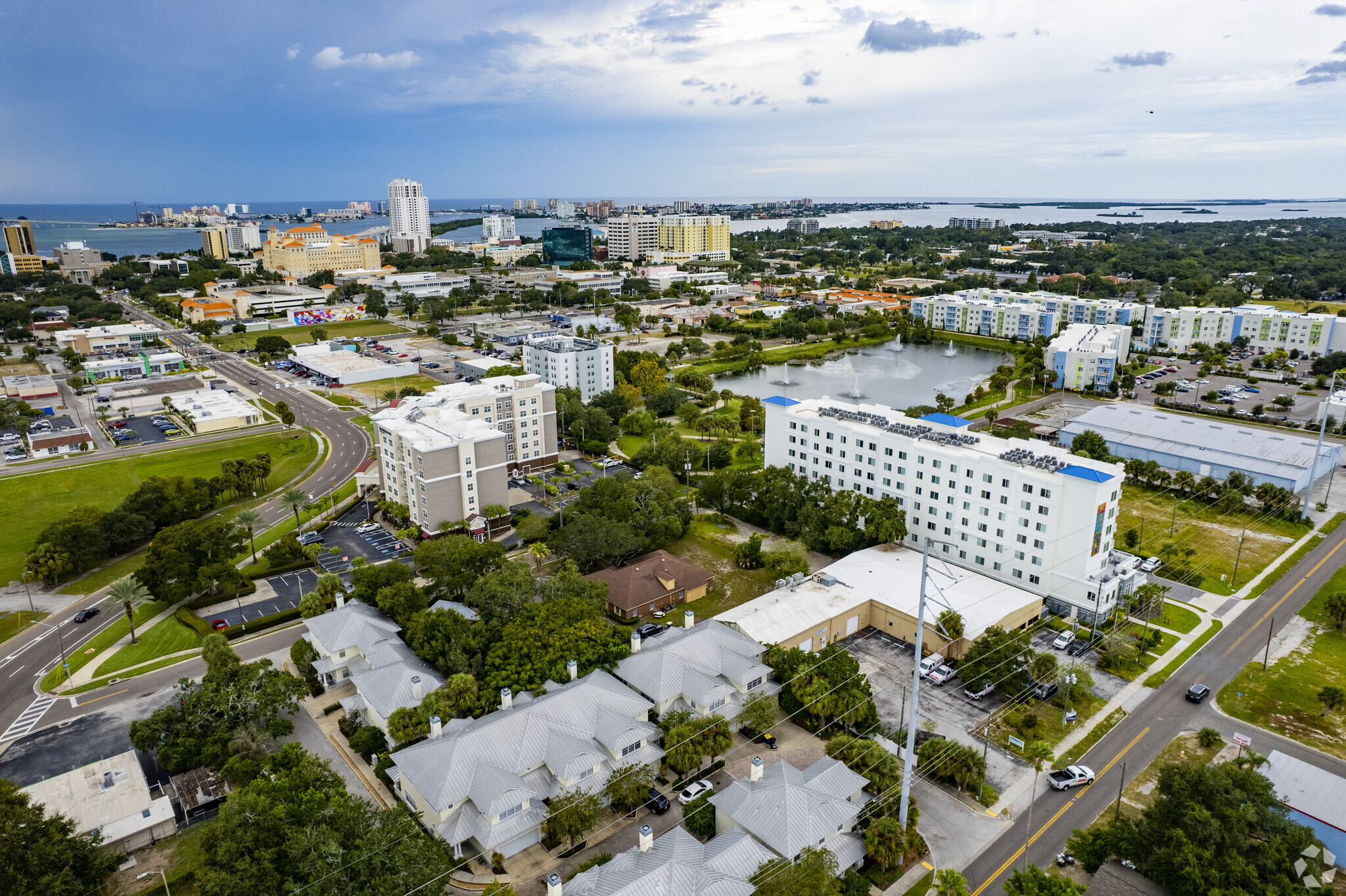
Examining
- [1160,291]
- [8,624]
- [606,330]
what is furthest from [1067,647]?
[1160,291]

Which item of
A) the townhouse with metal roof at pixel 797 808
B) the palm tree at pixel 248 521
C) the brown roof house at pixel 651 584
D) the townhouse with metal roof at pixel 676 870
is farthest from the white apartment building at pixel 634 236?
the townhouse with metal roof at pixel 676 870

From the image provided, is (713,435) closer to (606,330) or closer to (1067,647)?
(1067,647)

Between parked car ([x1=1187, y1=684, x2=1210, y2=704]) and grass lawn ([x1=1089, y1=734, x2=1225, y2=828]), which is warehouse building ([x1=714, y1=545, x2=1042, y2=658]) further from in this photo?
grass lawn ([x1=1089, y1=734, x2=1225, y2=828])

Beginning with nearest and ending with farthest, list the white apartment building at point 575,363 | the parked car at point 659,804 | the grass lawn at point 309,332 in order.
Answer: the parked car at point 659,804 < the white apartment building at point 575,363 < the grass lawn at point 309,332

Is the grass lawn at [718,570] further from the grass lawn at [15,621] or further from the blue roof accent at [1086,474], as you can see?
the grass lawn at [15,621]

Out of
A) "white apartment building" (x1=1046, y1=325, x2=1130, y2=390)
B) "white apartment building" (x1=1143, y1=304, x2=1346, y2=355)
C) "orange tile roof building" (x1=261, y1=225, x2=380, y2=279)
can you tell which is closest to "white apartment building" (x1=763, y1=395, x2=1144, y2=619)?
"white apartment building" (x1=1046, y1=325, x2=1130, y2=390)

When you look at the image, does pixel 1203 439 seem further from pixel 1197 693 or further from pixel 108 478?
pixel 108 478

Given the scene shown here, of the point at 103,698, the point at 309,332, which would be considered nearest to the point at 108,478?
the point at 103,698
